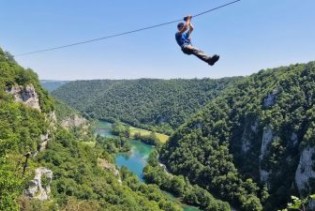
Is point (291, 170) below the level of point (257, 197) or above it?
above

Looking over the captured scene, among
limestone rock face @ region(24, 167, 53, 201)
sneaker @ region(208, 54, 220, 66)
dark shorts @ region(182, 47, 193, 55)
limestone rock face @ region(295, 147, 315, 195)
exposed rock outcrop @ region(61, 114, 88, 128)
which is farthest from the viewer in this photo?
exposed rock outcrop @ region(61, 114, 88, 128)

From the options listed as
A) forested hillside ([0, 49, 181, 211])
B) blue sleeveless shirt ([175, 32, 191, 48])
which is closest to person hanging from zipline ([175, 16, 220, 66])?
blue sleeveless shirt ([175, 32, 191, 48])

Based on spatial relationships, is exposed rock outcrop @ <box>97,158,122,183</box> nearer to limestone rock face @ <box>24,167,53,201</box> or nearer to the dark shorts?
limestone rock face @ <box>24,167,53,201</box>

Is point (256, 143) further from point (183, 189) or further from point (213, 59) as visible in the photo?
point (213, 59)

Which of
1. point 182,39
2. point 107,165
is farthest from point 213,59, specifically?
point 107,165

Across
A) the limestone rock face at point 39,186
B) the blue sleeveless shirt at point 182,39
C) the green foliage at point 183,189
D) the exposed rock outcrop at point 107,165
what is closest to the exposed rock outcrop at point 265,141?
the green foliage at point 183,189

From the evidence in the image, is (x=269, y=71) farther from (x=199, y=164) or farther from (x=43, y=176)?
(x=43, y=176)

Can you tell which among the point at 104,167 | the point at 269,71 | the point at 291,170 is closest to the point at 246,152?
the point at 291,170
